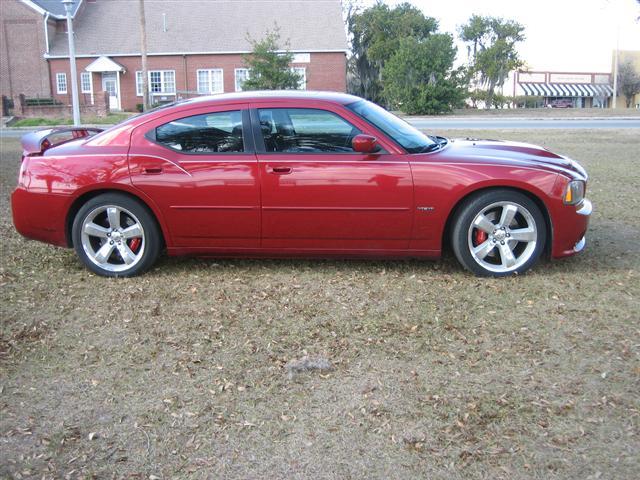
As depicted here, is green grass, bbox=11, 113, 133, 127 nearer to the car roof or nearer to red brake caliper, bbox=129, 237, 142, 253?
the car roof

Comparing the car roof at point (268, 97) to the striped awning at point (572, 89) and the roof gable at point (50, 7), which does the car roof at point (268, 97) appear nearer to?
the roof gable at point (50, 7)

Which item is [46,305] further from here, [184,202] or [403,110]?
[403,110]

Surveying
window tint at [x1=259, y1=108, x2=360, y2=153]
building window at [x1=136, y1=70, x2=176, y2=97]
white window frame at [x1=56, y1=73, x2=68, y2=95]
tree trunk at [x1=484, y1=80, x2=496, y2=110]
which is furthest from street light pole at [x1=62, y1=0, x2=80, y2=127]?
tree trunk at [x1=484, y1=80, x2=496, y2=110]

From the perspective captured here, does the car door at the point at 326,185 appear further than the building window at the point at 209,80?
No

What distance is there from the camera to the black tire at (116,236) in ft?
18.7

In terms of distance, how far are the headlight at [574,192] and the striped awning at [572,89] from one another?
69.7 metres

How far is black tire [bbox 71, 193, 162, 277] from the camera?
571 cm

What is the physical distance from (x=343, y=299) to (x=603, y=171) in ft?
27.1

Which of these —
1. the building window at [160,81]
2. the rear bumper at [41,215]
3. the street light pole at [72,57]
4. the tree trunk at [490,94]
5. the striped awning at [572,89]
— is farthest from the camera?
the striped awning at [572,89]

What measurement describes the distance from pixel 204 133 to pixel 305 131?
859 millimetres

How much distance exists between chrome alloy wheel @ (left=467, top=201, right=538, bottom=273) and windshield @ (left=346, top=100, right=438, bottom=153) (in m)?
0.79

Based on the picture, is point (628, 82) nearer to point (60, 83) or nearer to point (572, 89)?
point (572, 89)

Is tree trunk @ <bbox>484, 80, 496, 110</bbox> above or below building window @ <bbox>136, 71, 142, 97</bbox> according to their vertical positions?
below

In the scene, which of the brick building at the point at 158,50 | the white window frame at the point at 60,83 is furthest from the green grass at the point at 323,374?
the white window frame at the point at 60,83
